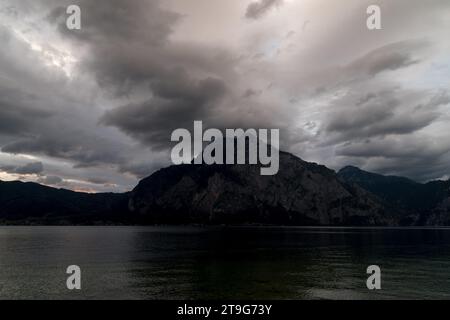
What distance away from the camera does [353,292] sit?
6869cm
